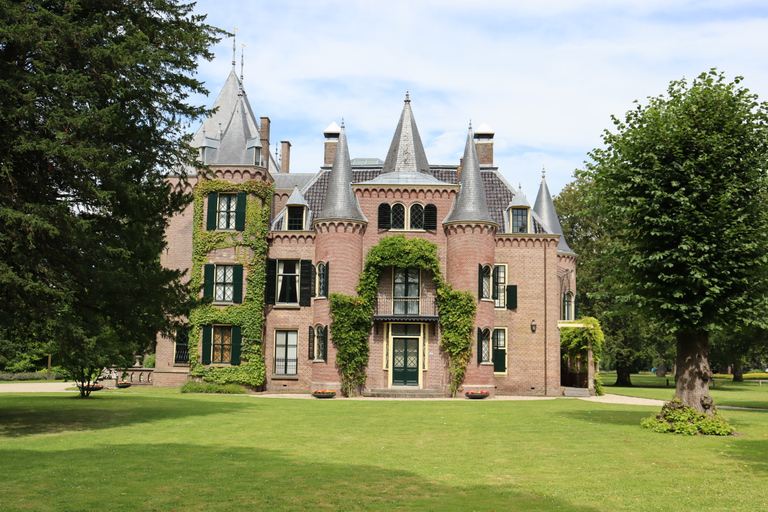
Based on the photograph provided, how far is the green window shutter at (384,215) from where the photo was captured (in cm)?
3255

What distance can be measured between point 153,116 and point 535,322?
20.9 metres

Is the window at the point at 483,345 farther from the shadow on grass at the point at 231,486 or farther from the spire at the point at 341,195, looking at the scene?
the shadow on grass at the point at 231,486

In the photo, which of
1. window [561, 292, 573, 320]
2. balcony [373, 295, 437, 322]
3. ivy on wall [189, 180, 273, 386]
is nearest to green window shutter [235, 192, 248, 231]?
ivy on wall [189, 180, 273, 386]

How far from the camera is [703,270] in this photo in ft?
56.1

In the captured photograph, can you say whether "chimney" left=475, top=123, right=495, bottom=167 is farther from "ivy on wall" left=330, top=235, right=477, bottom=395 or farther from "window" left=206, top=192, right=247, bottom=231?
"window" left=206, top=192, right=247, bottom=231

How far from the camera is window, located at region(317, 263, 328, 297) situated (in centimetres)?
3159

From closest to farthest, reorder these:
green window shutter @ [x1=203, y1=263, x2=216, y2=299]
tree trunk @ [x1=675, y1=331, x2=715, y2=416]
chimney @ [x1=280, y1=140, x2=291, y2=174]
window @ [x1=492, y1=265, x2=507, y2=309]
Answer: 1. tree trunk @ [x1=675, y1=331, x2=715, y2=416]
2. green window shutter @ [x1=203, y1=263, x2=216, y2=299]
3. window @ [x1=492, y1=265, x2=507, y2=309]
4. chimney @ [x1=280, y1=140, x2=291, y2=174]

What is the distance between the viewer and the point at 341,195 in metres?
32.1

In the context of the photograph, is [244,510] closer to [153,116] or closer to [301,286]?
[153,116]

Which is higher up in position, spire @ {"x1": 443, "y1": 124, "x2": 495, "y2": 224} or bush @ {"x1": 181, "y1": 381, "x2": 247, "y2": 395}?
spire @ {"x1": 443, "y1": 124, "x2": 495, "y2": 224}

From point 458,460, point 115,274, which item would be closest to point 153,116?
point 115,274

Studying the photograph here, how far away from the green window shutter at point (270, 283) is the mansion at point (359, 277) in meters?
0.05

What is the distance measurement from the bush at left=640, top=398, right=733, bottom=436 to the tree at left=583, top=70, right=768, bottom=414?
459 millimetres

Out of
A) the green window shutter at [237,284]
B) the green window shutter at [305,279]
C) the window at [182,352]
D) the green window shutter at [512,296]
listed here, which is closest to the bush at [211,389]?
the window at [182,352]
